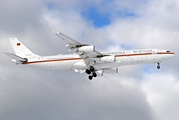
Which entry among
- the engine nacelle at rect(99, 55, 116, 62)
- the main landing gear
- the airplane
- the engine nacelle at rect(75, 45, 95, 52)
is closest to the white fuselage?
the airplane

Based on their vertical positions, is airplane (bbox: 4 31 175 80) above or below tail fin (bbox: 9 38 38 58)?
below

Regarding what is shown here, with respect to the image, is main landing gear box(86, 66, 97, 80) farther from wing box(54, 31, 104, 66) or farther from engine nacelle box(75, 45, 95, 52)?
engine nacelle box(75, 45, 95, 52)

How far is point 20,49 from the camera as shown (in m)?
74.9

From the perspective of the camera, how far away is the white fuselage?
6625 centimetres

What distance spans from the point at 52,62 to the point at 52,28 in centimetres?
1539

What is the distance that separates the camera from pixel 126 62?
66.4 metres

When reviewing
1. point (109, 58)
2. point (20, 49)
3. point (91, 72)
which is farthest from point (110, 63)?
point (20, 49)

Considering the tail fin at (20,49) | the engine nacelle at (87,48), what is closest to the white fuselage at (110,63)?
the tail fin at (20,49)

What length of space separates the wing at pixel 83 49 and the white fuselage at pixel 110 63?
3.45ft

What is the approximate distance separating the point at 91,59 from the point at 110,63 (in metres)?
3.98

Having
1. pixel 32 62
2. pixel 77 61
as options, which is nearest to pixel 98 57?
pixel 77 61

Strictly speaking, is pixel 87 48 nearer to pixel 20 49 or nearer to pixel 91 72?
pixel 91 72

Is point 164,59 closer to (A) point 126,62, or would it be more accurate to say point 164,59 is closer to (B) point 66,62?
(A) point 126,62

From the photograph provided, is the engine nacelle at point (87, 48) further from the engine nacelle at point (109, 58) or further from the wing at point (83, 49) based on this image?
the engine nacelle at point (109, 58)
